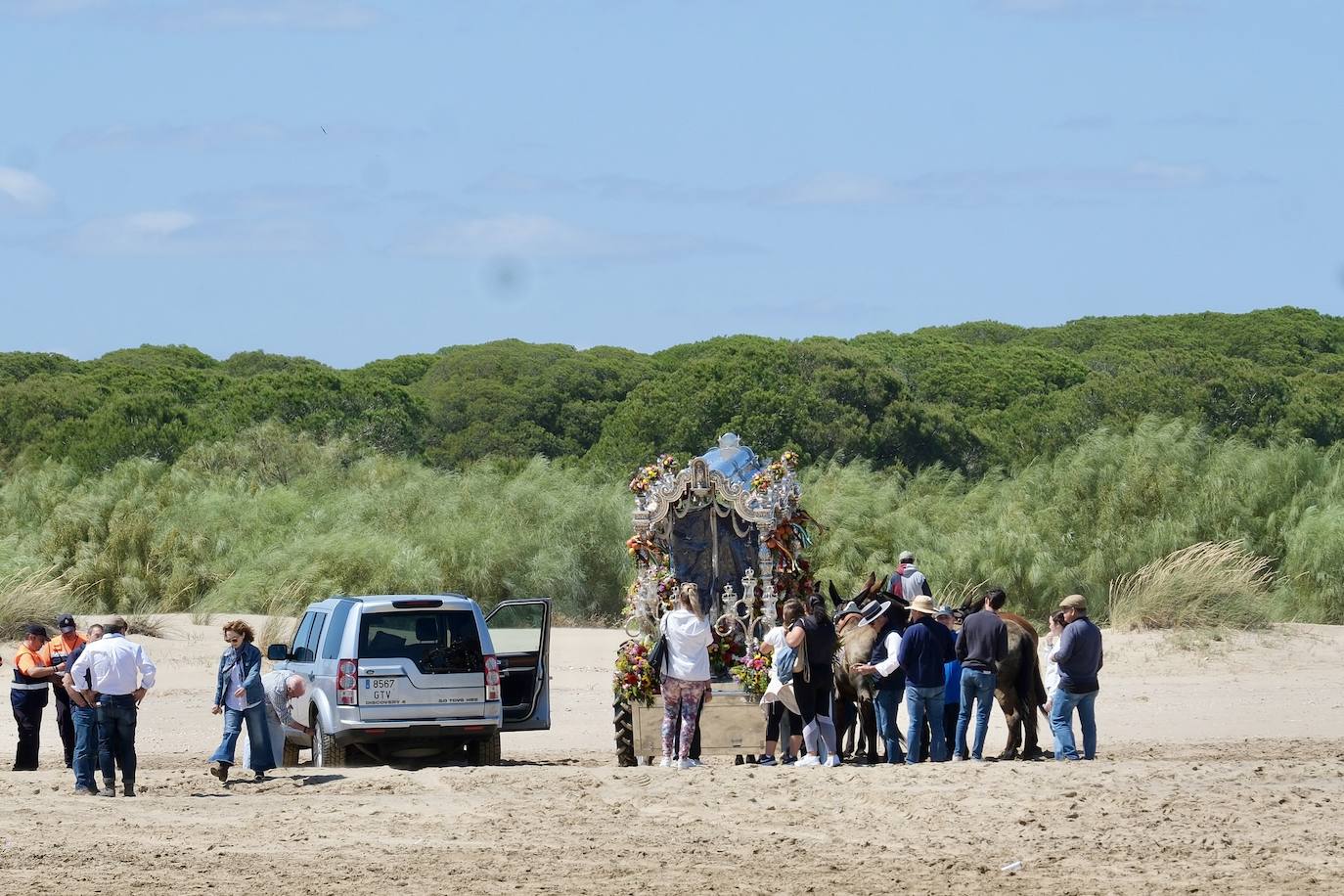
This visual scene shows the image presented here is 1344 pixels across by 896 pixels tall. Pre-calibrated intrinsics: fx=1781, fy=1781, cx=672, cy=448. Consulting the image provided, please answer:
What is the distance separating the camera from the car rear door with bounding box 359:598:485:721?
14.8m

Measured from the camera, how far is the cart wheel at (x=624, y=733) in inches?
618

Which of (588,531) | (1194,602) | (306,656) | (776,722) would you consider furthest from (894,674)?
(588,531)

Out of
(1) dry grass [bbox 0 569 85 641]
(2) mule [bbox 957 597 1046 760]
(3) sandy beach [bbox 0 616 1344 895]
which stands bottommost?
(3) sandy beach [bbox 0 616 1344 895]

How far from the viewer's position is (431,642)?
1532 cm

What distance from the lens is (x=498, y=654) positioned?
1631cm

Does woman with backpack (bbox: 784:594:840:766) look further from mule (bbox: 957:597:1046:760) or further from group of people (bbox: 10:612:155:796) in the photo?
group of people (bbox: 10:612:155:796)

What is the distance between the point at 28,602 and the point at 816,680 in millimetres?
14849

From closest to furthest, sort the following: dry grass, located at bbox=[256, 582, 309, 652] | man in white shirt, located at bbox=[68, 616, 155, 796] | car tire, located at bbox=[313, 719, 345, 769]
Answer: man in white shirt, located at bbox=[68, 616, 155, 796]
car tire, located at bbox=[313, 719, 345, 769]
dry grass, located at bbox=[256, 582, 309, 652]

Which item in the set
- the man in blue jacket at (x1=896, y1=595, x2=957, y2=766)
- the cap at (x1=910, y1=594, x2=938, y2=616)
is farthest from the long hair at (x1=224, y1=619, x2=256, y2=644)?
the cap at (x1=910, y1=594, x2=938, y2=616)

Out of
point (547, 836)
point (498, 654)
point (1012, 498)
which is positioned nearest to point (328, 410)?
point (1012, 498)

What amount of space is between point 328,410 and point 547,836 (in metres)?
39.1

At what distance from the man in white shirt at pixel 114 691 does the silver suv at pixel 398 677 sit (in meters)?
1.25

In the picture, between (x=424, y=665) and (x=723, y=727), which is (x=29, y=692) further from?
(x=723, y=727)

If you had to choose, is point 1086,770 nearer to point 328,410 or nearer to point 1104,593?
point 1104,593
